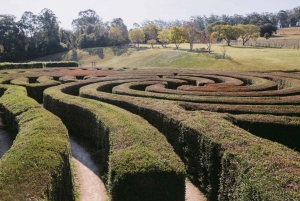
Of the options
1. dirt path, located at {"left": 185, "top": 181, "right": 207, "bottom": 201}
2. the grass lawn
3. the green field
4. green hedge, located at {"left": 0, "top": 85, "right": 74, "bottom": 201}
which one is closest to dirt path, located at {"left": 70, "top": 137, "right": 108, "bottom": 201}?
green hedge, located at {"left": 0, "top": 85, "right": 74, "bottom": 201}

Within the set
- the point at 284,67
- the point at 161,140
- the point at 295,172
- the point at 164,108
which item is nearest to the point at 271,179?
the point at 295,172

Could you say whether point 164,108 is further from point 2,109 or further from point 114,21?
point 114,21

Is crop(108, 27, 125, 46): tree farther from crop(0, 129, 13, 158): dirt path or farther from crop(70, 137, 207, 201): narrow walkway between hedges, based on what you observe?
crop(70, 137, 207, 201): narrow walkway between hedges

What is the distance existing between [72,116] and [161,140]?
7.90 metres

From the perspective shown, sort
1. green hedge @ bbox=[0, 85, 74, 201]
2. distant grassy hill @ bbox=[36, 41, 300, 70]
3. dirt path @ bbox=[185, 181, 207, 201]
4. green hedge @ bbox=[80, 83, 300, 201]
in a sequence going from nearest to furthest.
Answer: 1. green hedge @ bbox=[0, 85, 74, 201]
2. green hedge @ bbox=[80, 83, 300, 201]
3. dirt path @ bbox=[185, 181, 207, 201]
4. distant grassy hill @ bbox=[36, 41, 300, 70]

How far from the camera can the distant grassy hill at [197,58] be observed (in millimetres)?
51062

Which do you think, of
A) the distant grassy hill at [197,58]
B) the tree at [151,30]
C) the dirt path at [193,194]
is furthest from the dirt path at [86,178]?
the tree at [151,30]

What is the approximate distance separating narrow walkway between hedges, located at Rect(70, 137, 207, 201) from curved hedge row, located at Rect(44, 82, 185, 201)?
453 mm

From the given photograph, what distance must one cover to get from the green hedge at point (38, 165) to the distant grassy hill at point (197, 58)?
4451 cm

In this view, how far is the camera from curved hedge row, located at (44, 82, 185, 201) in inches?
297

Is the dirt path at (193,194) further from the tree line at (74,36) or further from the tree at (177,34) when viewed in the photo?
the tree at (177,34)

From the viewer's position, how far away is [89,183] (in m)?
11.4

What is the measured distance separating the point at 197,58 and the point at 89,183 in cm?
5101

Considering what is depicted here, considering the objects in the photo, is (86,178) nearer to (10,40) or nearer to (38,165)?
(38,165)
